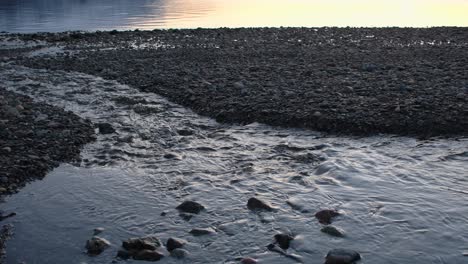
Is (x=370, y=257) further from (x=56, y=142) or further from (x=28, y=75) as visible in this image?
(x=28, y=75)

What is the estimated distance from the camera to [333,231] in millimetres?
7199

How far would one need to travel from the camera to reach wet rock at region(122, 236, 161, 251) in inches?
267

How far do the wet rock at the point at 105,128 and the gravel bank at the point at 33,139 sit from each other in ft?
0.80

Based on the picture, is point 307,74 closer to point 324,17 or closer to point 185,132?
point 185,132

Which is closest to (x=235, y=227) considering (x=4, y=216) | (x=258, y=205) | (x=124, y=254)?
(x=258, y=205)

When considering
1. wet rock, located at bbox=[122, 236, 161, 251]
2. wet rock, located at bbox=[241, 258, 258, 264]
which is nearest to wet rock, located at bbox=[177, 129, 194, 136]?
wet rock, located at bbox=[122, 236, 161, 251]

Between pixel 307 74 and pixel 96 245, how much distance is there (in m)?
13.2

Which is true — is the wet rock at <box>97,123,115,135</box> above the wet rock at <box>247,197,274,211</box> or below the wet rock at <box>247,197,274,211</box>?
above

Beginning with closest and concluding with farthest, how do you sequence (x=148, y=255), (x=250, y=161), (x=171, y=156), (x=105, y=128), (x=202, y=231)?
1. (x=148, y=255)
2. (x=202, y=231)
3. (x=250, y=161)
4. (x=171, y=156)
5. (x=105, y=128)

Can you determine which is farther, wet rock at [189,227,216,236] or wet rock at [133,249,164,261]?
wet rock at [189,227,216,236]

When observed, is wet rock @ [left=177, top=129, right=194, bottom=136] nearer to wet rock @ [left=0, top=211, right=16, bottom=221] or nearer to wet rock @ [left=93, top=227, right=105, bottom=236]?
wet rock @ [left=0, top=211, right=16, bottom=221]

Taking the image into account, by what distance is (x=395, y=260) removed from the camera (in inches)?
255

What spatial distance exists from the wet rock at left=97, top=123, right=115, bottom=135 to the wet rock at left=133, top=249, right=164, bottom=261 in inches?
266

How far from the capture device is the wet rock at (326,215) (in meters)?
7.59
